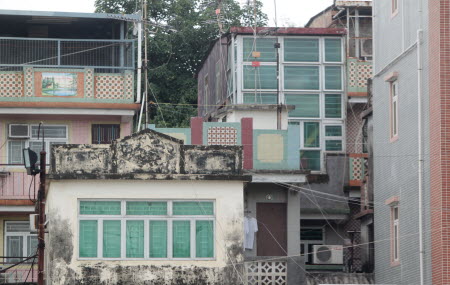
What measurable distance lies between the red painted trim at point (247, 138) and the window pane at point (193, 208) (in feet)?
16.1

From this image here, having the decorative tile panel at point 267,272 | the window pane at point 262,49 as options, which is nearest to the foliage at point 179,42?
the window pane at point 262,49

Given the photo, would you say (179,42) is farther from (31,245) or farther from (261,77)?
(31,245)

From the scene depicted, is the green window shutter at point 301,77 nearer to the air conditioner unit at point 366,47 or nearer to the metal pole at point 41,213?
the air conditioner unit at point 366,47

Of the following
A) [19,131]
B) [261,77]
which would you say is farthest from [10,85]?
[261,77]

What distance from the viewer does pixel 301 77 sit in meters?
42.3

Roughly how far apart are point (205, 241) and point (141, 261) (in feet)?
5.16

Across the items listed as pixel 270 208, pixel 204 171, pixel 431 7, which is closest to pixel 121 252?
pixel 204 171

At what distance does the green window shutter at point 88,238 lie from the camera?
3017 cm

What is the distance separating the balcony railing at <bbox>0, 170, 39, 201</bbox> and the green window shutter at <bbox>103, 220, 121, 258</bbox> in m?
6.63

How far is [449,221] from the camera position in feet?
98.8

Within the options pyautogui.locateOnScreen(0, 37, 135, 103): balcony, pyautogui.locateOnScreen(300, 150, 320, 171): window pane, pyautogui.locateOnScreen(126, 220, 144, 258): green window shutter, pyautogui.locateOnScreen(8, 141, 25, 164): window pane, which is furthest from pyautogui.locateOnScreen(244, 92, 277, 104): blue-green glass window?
pyautogui.locateOnScreen(126, 220, 144, 258): green window shutter

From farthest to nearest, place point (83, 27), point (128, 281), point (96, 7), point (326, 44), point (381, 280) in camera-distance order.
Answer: point (96, 7) → point (326, 44) → point (83, 27) → point (381, 280) → point (128, 281)

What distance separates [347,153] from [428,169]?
9608 mm

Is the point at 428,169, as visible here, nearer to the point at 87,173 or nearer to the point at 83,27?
the point at 87,173
